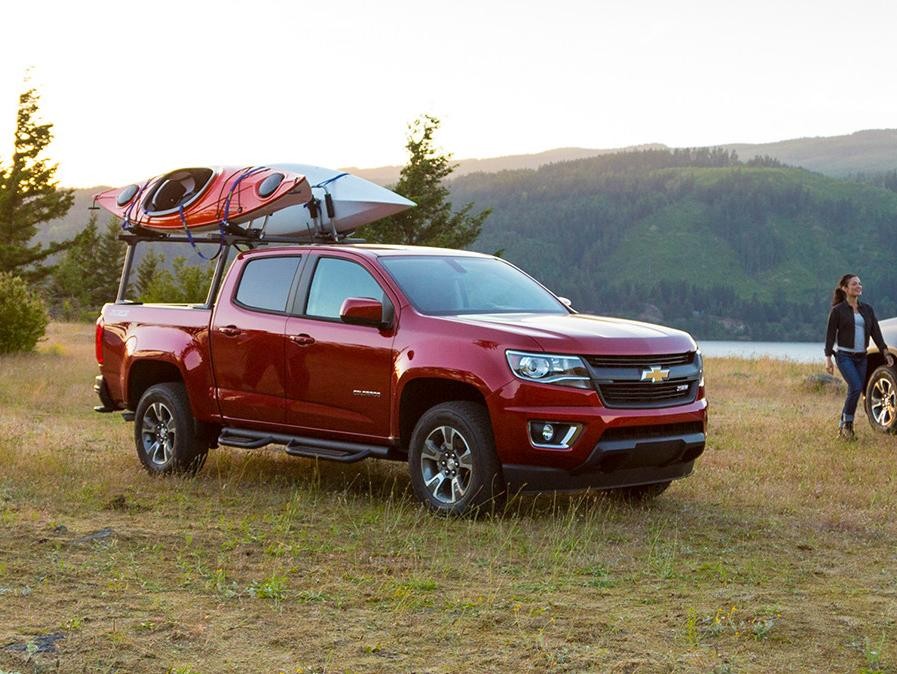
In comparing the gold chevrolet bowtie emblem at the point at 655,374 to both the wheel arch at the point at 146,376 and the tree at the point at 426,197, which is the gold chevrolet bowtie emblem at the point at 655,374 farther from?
the tree at the point at 426,197

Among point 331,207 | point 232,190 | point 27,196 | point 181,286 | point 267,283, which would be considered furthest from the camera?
point 27,196

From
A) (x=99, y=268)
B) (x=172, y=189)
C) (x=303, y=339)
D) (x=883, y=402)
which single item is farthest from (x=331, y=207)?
(x=99, y=268)

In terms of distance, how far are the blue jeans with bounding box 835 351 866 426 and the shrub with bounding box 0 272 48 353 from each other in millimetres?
16617

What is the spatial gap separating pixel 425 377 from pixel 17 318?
1768 cm

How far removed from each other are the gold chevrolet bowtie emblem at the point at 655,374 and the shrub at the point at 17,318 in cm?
1847

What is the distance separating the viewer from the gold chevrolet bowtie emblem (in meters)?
8.05

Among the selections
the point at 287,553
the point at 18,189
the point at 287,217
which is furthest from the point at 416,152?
the point at 287,553

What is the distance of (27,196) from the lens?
49375 millimetres

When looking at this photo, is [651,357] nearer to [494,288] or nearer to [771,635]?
[494,288]

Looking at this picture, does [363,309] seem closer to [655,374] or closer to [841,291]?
[655,374]

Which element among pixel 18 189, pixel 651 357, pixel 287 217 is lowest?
pixel 651 357

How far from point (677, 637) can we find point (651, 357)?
3.07 metres

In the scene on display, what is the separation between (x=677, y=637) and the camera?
534 centimetres

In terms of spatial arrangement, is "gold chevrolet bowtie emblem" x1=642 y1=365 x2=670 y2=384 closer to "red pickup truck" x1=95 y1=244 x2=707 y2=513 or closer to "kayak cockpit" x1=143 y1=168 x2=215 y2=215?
"red pickup truck" x1=95 y1=244 x2=707 y2=513
